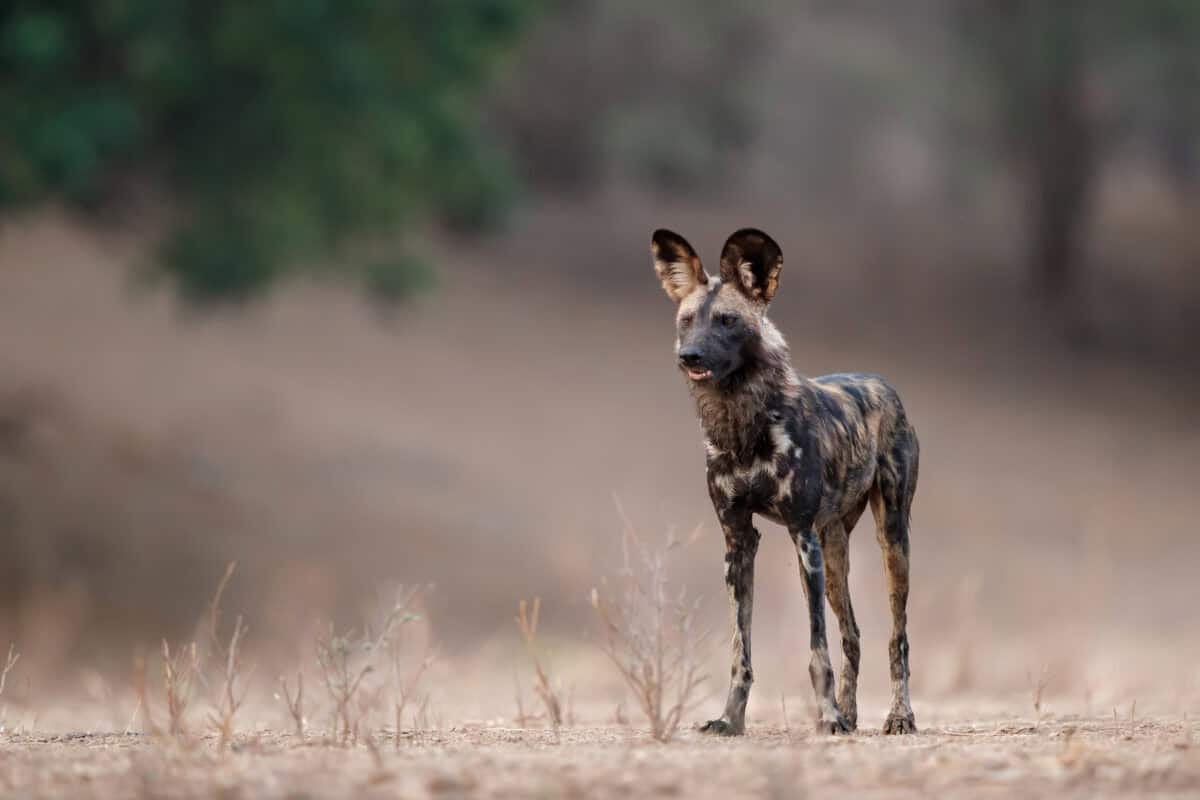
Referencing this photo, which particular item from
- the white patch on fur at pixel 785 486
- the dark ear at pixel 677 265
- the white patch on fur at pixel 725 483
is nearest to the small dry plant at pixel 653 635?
the white patch on fur at pixel 725 483

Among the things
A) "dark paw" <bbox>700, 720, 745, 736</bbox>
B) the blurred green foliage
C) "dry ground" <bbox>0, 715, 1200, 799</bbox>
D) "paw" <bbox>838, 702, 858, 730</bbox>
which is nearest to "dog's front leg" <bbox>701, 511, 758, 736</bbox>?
"dark paw" <bbox>700, 720, 745, 736</bbox>

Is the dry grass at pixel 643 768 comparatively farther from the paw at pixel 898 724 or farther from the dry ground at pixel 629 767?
the paw at pixel 898 724

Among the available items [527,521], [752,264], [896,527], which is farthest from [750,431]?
[527,521]

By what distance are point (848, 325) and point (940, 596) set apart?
15815 mm

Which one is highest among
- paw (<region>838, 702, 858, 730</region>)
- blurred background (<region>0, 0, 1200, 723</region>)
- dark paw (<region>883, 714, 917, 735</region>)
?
blurred background (<region>0, 0, 1200, 723</region>)

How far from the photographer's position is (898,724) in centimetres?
614

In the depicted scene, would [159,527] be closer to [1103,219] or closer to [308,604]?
[308,604]

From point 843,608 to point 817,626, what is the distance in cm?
60

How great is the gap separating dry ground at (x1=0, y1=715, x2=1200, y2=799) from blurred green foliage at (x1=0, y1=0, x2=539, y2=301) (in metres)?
10.2

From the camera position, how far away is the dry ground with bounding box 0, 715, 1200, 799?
455 centimetres

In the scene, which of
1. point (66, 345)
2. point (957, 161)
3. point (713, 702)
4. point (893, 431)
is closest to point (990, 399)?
point (957, 161)

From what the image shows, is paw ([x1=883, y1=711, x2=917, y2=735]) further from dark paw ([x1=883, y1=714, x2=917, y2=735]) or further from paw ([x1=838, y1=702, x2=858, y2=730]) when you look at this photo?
paw ([x1=838, y1=702, x2=858, y2=730])

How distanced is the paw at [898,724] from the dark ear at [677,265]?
1.71 meters

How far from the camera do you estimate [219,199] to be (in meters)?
16.7
